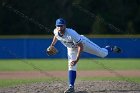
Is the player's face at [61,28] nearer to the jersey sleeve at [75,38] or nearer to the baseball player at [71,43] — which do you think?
the baseball player at [71,43]

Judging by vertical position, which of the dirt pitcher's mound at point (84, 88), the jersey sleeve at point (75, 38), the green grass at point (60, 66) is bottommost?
the dirt pitcher's mound at point (84, 88)

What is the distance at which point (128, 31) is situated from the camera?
33.5m

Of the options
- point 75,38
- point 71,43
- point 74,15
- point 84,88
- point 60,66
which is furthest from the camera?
point 74,15

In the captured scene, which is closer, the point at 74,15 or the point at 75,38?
the point at 75,38

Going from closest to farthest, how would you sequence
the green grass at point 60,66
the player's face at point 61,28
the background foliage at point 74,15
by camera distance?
the player's face at point 61,28, the green grass at point 60,66, the background foliage at point 74,15

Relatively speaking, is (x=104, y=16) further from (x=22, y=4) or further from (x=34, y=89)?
(x=34, y=89)

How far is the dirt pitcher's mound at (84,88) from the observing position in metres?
9.48

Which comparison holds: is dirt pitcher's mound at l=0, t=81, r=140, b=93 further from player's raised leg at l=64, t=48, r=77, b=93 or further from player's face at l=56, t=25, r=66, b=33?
player's face at l=56, t=25, r=66, b=33

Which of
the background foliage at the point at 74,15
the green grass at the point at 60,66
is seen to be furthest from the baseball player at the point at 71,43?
the background foliage at the point at 74,15

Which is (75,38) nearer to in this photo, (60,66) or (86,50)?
(86,50)

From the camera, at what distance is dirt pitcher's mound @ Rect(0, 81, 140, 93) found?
9477 mm

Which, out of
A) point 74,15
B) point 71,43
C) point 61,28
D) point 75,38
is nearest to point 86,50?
point 71,43

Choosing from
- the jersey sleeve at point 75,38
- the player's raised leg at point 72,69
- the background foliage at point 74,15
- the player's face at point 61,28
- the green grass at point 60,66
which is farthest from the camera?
the background foliage at point 74,15

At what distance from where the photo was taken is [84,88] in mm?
9820
